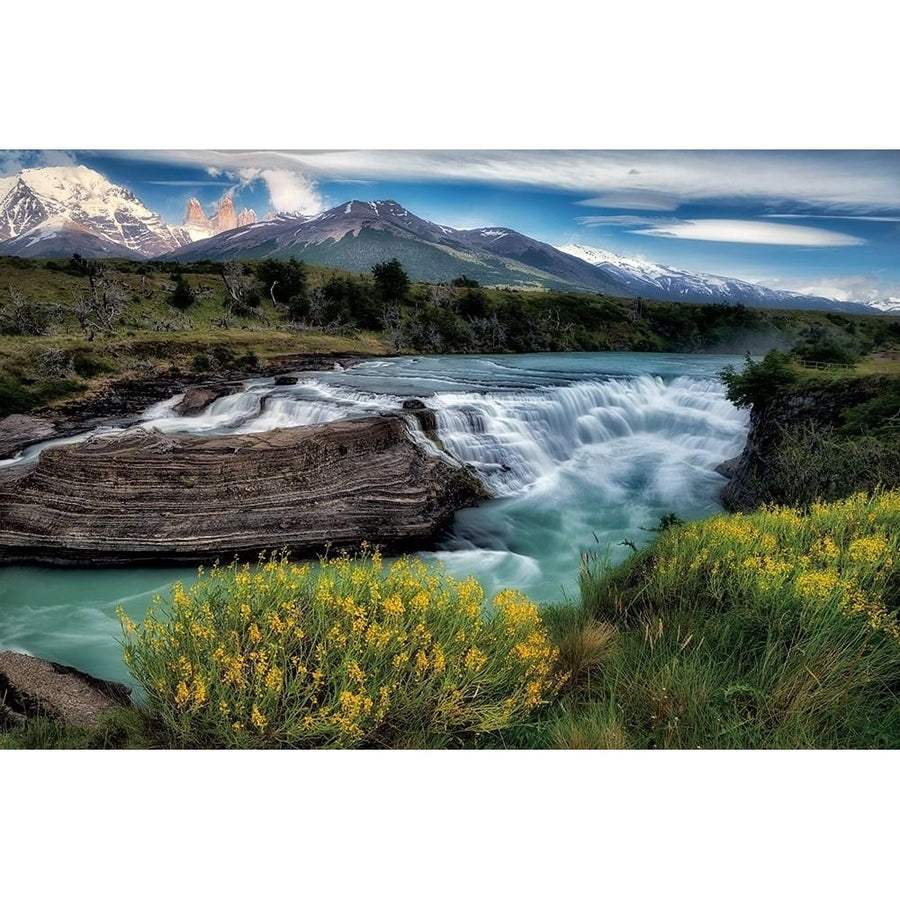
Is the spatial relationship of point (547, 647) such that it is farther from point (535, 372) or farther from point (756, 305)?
point (535, 372)

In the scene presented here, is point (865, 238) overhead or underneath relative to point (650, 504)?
overhead

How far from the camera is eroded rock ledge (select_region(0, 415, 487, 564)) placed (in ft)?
12.1

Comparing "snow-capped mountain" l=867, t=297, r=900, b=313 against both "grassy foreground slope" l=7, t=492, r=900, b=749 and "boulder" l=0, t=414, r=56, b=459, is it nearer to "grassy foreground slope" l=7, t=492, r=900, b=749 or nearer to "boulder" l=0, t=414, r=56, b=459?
"grassy foreground slope" l=7, t=492, r=900, b=749

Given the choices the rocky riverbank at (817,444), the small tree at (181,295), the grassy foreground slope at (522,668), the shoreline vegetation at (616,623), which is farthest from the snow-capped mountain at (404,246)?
the grassy foreground slope at (522,668)

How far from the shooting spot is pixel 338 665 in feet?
8.84

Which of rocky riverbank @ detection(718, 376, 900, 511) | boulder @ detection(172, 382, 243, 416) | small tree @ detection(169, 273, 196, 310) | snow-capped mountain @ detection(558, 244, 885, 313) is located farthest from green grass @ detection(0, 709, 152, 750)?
snow-capped mountain @ detection(558, 244, 885, 313)

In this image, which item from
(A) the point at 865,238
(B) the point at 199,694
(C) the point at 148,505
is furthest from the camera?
(A) the point at 865,238

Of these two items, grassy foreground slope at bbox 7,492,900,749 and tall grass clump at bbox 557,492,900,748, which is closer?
grassy foreground slope at bbox 7,492,900,749

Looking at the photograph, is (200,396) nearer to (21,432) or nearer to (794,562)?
(21,432)

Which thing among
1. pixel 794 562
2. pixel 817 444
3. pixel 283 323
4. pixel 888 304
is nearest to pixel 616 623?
pixel 794 562

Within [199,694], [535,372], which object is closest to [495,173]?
[535,372]

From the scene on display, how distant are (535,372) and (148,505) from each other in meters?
4.13

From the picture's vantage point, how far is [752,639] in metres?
3.12

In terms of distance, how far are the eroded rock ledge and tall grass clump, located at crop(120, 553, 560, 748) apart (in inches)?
30.7
